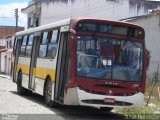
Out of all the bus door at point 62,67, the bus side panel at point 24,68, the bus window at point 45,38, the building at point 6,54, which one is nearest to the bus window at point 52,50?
the bus door at point 62,67

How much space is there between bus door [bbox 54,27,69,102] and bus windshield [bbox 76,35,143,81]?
2.34ft

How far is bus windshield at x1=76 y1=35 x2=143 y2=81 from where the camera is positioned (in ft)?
46.1

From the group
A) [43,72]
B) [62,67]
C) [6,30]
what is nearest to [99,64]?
[62,67]

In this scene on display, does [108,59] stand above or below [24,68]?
above

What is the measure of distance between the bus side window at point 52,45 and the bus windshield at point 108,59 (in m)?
2.07

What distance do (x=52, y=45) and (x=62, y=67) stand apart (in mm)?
1713

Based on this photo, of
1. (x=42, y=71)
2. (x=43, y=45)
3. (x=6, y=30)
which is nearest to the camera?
(x=42, y=71)

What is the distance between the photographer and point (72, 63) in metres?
14.0

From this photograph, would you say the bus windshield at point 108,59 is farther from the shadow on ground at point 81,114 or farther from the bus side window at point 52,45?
the bus side window at point 52,45

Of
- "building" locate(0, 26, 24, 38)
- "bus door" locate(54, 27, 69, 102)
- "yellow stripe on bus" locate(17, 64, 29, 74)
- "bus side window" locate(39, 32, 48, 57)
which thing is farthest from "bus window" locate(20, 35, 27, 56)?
"building" locate(0, 26, 24, 38)

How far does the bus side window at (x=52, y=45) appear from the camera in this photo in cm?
1611

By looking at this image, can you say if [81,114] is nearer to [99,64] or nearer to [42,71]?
[99,64]

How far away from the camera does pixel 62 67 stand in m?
15.0

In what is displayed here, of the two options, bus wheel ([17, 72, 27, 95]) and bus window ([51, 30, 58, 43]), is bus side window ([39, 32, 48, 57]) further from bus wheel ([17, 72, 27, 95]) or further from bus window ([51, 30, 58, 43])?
bus wheel ([17, 72, 27, 95])
